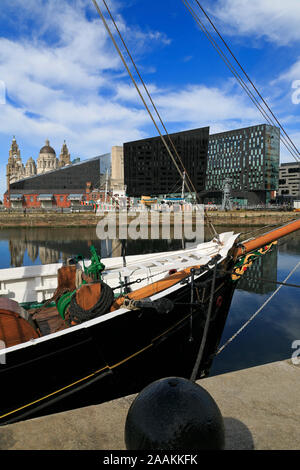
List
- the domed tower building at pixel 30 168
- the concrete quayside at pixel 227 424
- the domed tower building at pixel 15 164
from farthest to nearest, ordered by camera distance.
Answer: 1. the domed tower building at pixel 30 168
2. the domed tower building at pixel 15 164
3. the concrete quayside at pixel 227 424

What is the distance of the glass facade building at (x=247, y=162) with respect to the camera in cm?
9025

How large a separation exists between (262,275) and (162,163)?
83.3 m

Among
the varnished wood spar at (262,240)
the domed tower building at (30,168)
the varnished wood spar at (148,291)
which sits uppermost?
the domed tower building at (30,168)

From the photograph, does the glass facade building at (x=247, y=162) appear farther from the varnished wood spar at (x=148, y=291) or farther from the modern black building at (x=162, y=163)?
the varnished wood spar at (x=148, y=291)

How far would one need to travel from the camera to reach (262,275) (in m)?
19.8

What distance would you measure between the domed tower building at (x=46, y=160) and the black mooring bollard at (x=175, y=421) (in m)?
151

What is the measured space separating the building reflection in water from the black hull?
5196 mm

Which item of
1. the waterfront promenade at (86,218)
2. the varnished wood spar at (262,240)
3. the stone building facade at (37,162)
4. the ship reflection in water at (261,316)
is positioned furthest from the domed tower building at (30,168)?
the varnished wood spar at (262,240)

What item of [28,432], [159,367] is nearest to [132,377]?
[159,367]

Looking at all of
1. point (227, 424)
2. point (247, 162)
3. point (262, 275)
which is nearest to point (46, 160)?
point (247, 162)

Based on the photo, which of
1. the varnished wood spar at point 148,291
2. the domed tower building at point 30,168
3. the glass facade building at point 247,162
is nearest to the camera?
the varnished wood spar at point 148,291

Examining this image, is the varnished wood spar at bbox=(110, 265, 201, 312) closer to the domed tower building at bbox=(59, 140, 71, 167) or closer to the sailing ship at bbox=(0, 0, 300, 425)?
the sailing ship at bbox=(0, 0, 300, 425)
